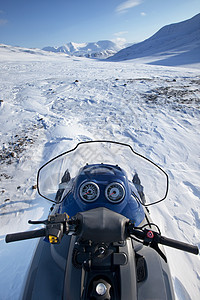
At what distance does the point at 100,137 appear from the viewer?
18.4ft

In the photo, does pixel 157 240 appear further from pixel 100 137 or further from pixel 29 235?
pixel 100 137

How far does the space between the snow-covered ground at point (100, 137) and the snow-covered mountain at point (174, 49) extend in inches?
1133

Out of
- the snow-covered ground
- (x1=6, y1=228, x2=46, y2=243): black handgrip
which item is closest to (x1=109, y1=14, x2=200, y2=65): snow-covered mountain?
the snow-covered ground

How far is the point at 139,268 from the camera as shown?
1.45 meters

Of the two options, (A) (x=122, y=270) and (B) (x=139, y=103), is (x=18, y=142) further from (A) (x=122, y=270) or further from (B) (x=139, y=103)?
(B) (x=139, y=103)

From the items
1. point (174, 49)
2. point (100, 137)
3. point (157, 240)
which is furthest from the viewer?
point (174, 49)

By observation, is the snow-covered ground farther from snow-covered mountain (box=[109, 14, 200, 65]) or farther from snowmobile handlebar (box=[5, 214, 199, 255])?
snow-covered mountain (box=[109, 14, 200, 65])

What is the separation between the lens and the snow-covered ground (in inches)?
96.0

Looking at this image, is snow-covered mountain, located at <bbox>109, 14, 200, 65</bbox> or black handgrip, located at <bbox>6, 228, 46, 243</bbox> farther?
snow-covered mountain, located at <bbox>109, 14, 200, 65</bbox>

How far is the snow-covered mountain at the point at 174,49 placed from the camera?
3677 cm

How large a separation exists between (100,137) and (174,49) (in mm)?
69702

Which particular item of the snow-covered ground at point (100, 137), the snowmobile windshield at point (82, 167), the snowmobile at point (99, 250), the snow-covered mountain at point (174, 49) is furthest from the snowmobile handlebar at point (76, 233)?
the snow-covered mountain at point (174, 49)

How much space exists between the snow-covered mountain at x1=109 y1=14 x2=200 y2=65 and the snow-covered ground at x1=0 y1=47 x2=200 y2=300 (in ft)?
94.4

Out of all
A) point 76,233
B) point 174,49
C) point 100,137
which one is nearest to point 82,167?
point 76,233
